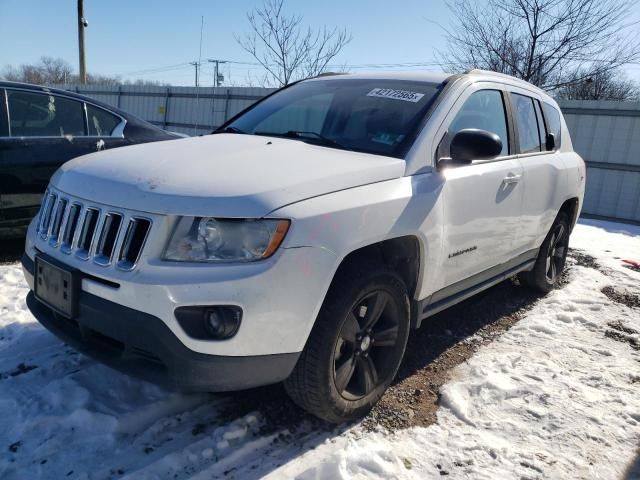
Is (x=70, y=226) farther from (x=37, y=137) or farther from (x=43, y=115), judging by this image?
(x=43, y=115)

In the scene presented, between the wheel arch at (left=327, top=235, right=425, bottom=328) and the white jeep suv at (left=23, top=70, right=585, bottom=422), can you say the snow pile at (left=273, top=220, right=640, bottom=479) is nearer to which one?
the white jeep suv at (left=23, top=70, right=585, bottom=422)

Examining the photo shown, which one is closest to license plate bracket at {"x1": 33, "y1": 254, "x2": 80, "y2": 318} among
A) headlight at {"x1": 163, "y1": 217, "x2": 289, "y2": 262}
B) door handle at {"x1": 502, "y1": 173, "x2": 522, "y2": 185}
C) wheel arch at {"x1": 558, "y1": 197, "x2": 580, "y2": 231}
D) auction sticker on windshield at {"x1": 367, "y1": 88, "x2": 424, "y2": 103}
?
headlight at {"x1": 163, "y1": 217, "x2": 289, "y2": 262}

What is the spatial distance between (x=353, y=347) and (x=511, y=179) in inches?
68.7

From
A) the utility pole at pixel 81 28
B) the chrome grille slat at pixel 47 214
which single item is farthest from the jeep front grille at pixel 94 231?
the utility pole at pixel 81 28

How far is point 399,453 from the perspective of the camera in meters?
2.46

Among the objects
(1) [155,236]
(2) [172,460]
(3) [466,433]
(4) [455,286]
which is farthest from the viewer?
(4) [455,286]

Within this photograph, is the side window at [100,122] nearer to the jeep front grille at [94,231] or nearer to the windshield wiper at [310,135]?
the windshield wiper at [310,135]

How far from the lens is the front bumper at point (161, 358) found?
2064mm

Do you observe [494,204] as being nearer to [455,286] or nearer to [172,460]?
[455,286]

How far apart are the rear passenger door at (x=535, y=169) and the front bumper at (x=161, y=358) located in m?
2.49

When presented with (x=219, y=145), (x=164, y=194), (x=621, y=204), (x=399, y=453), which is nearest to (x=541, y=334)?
(x=399, y=453)

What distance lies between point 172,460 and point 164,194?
1.16 meters

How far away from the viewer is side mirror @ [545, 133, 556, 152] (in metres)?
4.44

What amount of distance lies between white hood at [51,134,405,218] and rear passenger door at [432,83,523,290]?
52cm
